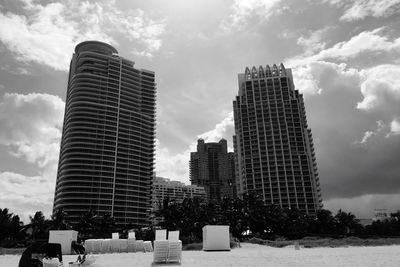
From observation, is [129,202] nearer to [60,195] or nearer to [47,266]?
[60,195]

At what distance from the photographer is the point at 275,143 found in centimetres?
17700

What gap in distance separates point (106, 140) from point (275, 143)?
3439 inches

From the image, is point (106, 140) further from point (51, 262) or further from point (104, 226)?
point (51, 262)

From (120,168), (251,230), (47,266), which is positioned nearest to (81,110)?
(120,168)

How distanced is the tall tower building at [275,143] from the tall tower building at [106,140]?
52.4 meters

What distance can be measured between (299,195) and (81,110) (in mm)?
116187

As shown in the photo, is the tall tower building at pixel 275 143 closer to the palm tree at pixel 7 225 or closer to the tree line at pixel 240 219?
the tree line at pixel 240 219

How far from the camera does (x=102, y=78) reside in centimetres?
17638

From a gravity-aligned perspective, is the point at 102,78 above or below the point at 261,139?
above

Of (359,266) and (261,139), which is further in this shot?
(261,139)

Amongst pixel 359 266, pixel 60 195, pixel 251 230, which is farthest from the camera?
pixel 60 195

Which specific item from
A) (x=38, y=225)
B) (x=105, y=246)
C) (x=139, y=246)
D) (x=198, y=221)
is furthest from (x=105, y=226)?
(x=105, y=246)

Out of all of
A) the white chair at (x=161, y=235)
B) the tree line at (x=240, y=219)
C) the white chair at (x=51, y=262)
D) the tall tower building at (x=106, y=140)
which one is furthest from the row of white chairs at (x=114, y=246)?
the tall tower building at (x=106, y=140)

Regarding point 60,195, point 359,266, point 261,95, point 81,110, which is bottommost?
point 359,266
